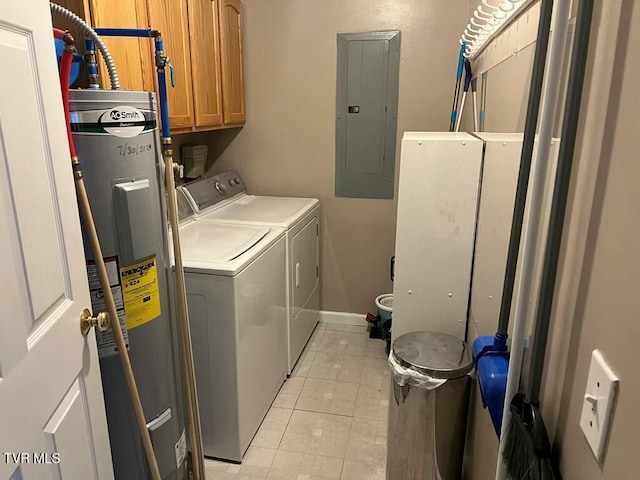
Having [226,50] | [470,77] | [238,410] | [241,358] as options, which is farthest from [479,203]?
[226,50]

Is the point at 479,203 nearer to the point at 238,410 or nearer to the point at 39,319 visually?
the point at 238,410

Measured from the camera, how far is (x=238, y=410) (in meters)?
2.00

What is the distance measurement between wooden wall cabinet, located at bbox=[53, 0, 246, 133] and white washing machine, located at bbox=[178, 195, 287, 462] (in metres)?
0.68

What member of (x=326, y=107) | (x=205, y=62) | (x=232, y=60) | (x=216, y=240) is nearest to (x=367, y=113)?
(x=326, y=107)

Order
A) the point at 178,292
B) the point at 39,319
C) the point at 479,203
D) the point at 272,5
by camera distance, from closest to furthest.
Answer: the point at 39,319 → the point at 178,292 → the point at 479,203 → the point at 272,5

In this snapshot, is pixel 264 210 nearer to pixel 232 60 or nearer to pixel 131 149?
A: pixel 232 60

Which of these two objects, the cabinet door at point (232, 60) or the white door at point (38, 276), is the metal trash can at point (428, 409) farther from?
the cabinet door at point (232, 60)

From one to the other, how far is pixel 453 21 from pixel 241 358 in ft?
7.47

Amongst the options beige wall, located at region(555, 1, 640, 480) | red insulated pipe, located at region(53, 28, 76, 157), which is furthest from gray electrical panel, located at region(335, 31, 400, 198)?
beige wall, located at region(555, 1, 640, 480)

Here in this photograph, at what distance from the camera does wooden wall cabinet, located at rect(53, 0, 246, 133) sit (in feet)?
5.68

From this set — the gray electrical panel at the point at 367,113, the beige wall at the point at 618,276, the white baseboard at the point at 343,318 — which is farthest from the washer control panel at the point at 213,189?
the beige wall at the point at 618,276

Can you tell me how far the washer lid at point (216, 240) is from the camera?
1.97 meters

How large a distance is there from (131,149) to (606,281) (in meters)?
1.22

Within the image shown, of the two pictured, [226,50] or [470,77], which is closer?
[470,77]
